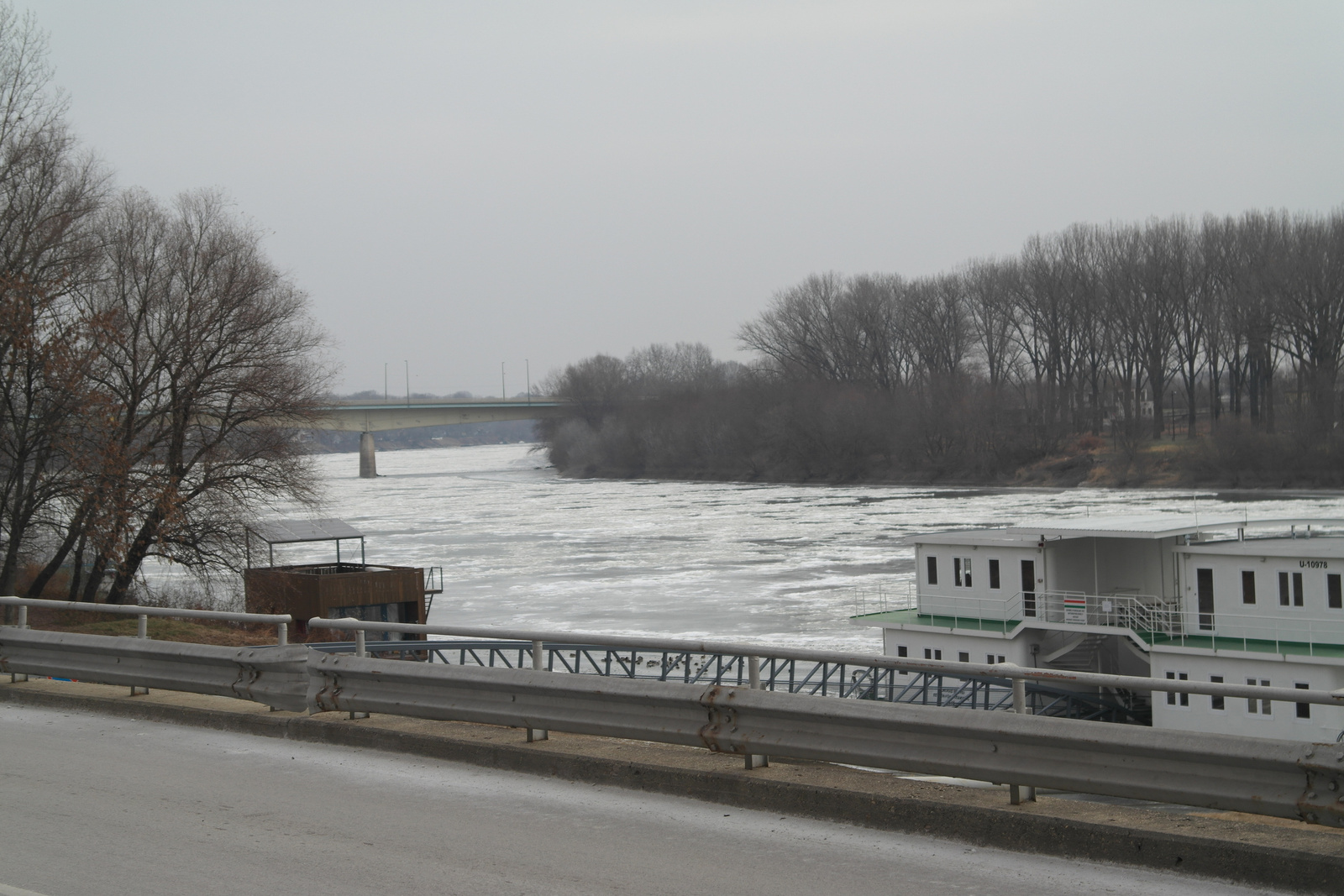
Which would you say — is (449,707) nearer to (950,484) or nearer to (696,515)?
(696,515)

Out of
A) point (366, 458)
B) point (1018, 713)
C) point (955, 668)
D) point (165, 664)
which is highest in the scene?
point (366, 458)

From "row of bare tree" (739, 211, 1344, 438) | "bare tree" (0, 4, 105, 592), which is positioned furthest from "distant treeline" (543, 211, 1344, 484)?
"bare tree" (0, 4, 105, 592)

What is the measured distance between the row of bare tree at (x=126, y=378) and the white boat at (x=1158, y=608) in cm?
1756

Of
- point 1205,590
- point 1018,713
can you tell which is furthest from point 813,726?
point 1205,590

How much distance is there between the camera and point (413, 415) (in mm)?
138000

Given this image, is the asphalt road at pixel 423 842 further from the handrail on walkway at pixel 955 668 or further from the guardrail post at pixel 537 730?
the handrail on walkway at pixel 955 668

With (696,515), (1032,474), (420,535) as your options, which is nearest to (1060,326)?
(1032,474)

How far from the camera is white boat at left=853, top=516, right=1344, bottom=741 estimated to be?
23531 mm

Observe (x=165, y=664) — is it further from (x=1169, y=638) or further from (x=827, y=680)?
(x=1169, y=638)

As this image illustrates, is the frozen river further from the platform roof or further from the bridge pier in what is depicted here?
Result: the bridge pier

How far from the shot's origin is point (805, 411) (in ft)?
399

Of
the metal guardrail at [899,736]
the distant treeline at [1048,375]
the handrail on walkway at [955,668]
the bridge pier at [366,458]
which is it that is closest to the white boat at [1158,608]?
→ the handrail on walkway at [955,668]

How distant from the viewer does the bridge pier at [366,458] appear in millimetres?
148875

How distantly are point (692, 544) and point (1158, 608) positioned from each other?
32.9 metres
